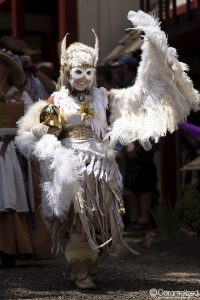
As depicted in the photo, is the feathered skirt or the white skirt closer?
the feathered skirt

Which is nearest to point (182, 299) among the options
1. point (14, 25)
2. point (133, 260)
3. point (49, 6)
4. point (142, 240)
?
point (133, 260)

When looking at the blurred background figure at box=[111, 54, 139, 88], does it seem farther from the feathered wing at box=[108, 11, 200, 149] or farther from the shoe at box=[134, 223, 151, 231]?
the feathered wing at box=[108, 11, 200, 149]

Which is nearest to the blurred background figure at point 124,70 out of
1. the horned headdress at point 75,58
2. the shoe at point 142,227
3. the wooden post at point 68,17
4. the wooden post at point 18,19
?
the wooden post at point 68,17

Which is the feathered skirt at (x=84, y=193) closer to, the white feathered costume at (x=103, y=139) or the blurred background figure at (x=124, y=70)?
the white feathered costume at (x=103, y=139)

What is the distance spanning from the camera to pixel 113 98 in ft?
19.9

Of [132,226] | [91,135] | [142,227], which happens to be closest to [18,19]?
[132,226]

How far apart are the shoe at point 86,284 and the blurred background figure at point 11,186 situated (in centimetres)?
133

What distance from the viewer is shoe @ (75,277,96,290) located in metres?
5.80

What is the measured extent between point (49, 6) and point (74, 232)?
28.0 feet

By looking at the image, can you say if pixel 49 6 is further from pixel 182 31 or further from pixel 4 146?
pixel 4 146

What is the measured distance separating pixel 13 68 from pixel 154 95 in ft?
5.66

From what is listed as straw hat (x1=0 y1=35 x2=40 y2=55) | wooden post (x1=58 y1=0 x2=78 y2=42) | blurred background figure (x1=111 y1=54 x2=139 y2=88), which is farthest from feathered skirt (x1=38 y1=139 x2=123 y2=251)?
wooden post (x1=58 y1=0 x2=78 y2=42)

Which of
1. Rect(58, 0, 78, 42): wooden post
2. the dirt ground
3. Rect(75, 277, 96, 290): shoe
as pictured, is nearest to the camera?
the dirt ground

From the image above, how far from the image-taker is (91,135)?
19.4 ft
